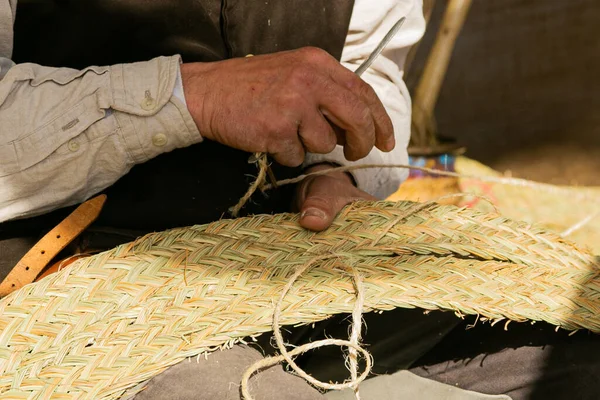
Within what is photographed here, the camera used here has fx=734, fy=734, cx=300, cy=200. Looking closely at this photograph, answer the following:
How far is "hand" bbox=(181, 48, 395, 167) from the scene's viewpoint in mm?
994

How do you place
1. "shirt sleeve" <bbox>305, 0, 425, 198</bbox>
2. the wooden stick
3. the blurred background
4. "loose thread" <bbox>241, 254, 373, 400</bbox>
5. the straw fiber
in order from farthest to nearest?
the blurred background, the wooden stick, the straw fiber, "shirt sleeve" <bbox>305, 0, 425, 198</bbox>, "loose thread" <bbox>241, 254, 373, 400</bbox>

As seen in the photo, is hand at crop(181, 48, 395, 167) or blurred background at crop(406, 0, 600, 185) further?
blurred background at crop(406, 0, 600, 185)

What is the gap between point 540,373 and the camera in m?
1.02

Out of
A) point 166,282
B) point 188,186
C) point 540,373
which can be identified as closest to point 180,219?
point 188,186

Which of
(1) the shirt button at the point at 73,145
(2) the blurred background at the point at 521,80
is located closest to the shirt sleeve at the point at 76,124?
(1) the shirt button at the point at 73,145

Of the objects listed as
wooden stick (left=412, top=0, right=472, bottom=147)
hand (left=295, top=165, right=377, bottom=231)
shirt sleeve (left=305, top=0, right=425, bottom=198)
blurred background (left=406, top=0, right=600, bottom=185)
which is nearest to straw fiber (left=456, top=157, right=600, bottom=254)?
wooden stick (left=412, top=0, right=472, bottom=147)

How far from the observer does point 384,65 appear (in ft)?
4.55

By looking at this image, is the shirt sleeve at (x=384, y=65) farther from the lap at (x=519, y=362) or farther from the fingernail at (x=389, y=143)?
the lap at (x=519, y=362)

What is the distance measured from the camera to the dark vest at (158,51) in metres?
1.09

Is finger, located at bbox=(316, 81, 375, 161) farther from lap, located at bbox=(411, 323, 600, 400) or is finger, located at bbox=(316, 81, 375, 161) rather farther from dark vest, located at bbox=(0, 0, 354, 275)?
lap, located at bbox=(411, 323, 600, 400)

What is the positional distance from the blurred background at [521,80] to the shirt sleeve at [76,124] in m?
1.70

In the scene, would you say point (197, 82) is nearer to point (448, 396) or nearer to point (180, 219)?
point (180, 219)

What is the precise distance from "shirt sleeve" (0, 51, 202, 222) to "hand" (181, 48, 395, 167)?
1.4 inches

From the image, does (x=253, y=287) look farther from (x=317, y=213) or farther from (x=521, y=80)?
(x=521, y=80)
